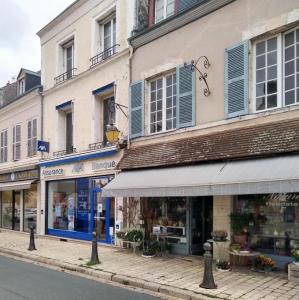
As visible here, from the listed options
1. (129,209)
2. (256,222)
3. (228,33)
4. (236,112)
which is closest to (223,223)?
(256,222)

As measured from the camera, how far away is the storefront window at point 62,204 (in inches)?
634

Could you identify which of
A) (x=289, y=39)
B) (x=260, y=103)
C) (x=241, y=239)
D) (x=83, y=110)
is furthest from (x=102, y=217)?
(x=289, y=39)

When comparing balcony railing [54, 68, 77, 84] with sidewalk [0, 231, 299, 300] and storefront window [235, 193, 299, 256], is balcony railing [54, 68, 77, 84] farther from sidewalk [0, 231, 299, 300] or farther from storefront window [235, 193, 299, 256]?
storefront window [235, 193, 299, 256]

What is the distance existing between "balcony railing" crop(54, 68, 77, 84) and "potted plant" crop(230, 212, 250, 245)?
8910 millimetres

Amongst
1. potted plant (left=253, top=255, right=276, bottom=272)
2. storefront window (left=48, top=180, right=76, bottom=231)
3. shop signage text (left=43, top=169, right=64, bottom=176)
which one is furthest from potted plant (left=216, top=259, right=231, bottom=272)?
shop signage text (left=43, top=169, right=64, bottom=176)

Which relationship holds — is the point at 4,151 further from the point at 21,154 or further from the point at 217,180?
the point at 217,180

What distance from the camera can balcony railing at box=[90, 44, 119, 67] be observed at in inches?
556

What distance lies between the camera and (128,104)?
13258 millimetres

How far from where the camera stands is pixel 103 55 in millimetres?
14680

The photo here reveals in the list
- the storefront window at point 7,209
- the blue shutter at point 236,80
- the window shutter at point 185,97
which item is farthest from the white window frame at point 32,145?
the blue shutter at point 236,80

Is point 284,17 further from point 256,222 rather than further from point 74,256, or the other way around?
point 74,256

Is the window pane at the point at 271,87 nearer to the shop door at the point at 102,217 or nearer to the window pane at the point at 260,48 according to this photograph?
the window pane at the point at 260,48

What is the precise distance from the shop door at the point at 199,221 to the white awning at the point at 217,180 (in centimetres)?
141

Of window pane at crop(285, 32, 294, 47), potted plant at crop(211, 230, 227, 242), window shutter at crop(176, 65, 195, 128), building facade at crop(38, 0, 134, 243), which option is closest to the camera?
window pane at crop(285, 32, 294, 47)
